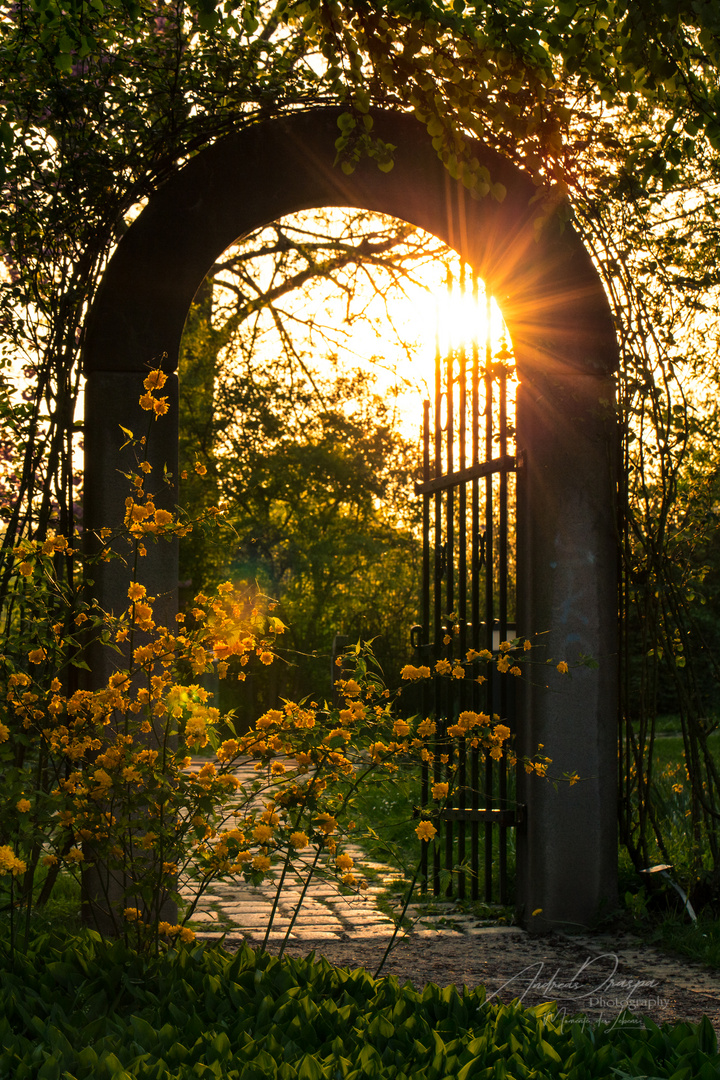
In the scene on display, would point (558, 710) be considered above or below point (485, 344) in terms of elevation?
below

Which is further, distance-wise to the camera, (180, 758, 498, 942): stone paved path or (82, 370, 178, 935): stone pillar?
(180, 758, 498, 942): stone paved path

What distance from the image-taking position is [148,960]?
2.77 m

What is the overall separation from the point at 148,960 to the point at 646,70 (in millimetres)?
3242

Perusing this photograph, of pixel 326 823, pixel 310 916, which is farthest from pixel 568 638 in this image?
pixel 326 823

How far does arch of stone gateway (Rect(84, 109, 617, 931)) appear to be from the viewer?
4.24 m

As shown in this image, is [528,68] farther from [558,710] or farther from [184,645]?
[558,710]

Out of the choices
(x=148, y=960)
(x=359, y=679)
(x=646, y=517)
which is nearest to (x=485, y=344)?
(x=646, y=517)

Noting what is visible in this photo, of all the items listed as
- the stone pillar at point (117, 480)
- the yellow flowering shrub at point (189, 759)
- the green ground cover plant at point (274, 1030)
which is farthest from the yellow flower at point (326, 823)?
the stone pillar at point (117, 480)

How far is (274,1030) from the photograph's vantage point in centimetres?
225

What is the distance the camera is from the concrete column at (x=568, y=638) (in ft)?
14.3

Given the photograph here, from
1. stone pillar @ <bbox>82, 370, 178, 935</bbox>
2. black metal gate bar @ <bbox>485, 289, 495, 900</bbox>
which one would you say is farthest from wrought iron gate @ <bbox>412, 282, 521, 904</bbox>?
stone pillar @ <bbox>82, 370, 178, 935</bbox>

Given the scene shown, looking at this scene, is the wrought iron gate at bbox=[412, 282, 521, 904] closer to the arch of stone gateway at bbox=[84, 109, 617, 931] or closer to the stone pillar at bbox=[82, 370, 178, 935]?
the arch of stone gateway at bbox=[84, 109, 617, 931]

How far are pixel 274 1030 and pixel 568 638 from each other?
2.60 meters

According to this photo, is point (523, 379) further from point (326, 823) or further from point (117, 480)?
point (326, 823)
